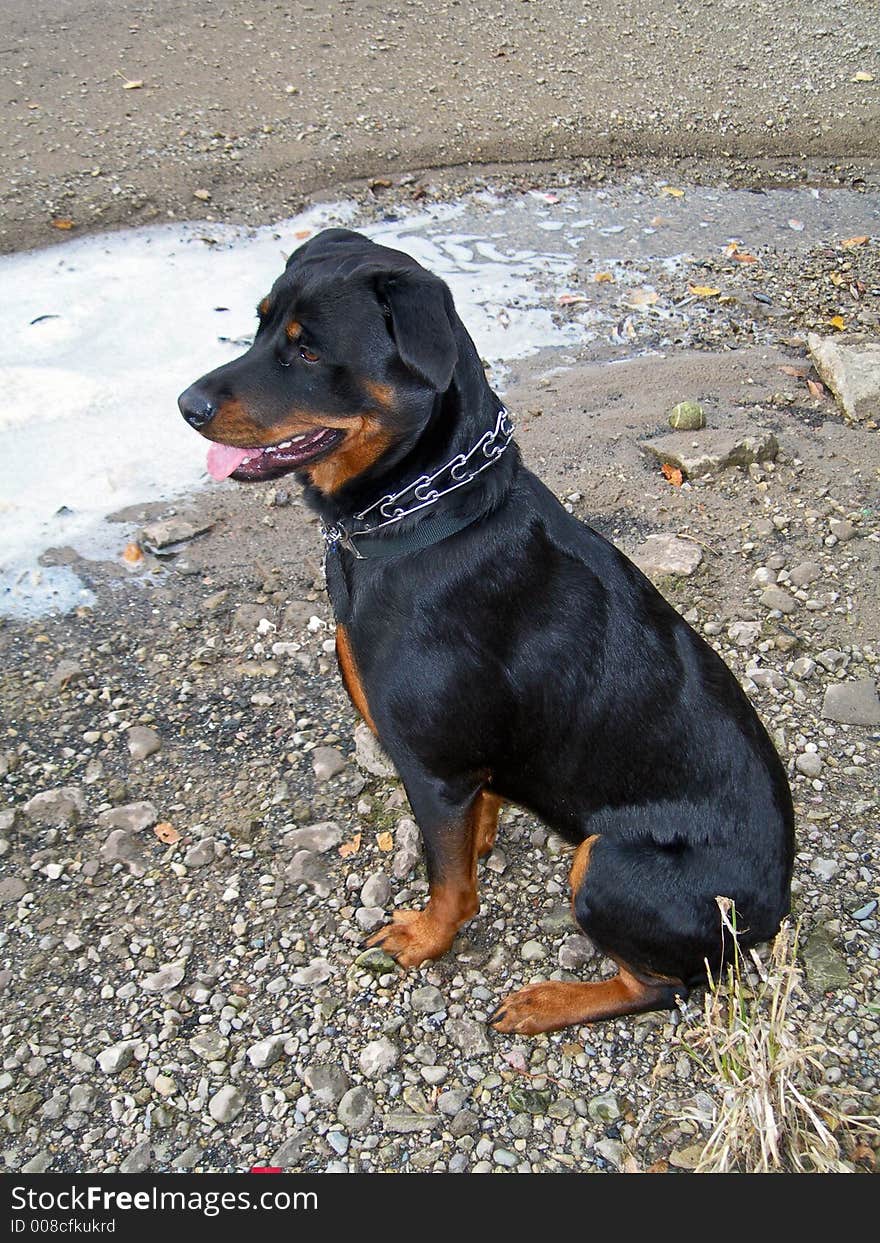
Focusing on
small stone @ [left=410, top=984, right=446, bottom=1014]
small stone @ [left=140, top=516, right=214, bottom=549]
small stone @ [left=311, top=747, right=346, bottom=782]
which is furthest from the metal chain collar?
small stone @ [left=140, top=516, right=214, bottom=549]

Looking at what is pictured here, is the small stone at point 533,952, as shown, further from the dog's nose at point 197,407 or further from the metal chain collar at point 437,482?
the dog's nose at point 197,407

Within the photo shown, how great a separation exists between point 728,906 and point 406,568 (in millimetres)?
1242

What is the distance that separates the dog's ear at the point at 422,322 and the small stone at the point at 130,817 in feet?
6.45

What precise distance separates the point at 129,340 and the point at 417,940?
4.24m

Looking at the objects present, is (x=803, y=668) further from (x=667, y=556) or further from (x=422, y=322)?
(x=422, y=322)

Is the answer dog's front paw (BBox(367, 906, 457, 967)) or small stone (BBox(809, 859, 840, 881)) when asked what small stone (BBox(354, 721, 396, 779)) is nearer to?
dog's front paw (BBox(367, 906, 457, 967))

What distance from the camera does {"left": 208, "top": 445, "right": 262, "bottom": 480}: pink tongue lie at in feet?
9.63

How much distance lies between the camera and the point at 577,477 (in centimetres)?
517

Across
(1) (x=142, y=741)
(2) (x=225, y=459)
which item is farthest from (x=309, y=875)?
(2) (x=225, y=459)

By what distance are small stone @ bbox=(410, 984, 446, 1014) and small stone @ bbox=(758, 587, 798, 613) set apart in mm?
2255

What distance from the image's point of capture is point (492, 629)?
291 centimetres

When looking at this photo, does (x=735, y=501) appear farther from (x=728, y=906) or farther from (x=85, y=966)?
(x=85, y=966)

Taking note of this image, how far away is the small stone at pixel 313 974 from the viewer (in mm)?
3307

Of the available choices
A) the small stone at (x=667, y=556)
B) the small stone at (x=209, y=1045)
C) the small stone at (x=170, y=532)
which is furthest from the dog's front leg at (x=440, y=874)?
the small stone at (x=170, y=532)
